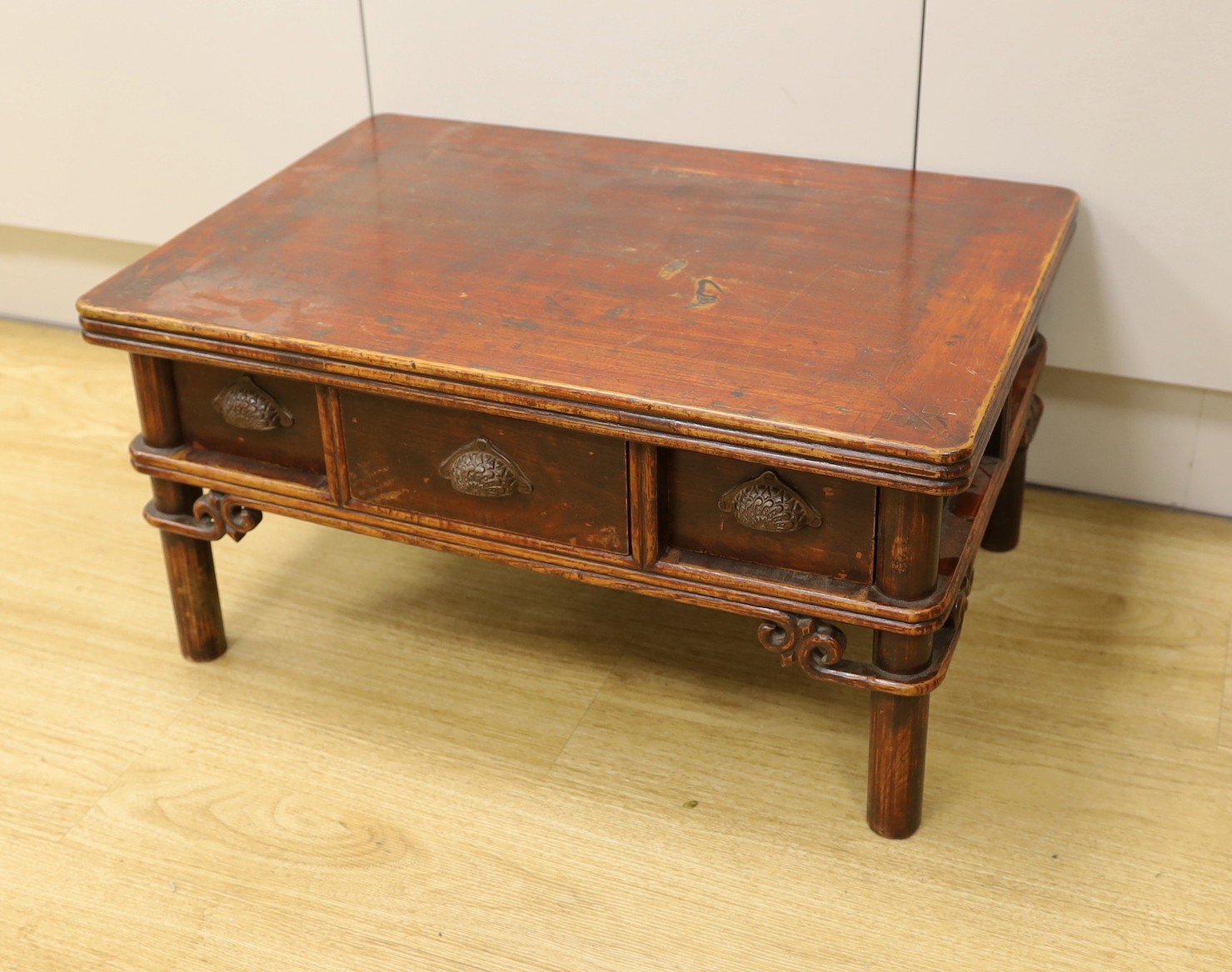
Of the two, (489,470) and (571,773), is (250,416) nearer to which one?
(489,470)

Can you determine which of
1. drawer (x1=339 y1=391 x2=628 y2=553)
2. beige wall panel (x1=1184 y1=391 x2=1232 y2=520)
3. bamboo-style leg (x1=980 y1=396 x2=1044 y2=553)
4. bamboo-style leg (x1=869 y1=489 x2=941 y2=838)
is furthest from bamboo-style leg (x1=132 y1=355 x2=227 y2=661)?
beige wall panel (x1=1184 y1=391 x2=1232 y2=520)

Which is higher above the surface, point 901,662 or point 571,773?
point 901,662

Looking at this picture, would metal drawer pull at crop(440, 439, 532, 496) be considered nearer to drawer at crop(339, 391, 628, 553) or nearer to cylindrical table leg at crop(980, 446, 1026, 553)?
drawer at crop(339, 391, 628, 553)

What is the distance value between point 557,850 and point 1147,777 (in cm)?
51

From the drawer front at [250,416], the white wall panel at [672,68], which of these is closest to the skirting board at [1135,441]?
the white wall panel at [672,68]

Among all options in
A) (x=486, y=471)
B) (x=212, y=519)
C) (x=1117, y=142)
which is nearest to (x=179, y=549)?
(x=212, y=519)

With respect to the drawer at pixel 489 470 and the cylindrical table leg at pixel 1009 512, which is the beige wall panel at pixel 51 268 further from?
the cylindrical table leg at pixel 1009 512

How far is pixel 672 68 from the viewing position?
1546 mm

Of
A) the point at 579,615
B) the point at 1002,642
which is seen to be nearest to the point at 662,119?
the point at 579,615

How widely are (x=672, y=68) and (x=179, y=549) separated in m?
0.71

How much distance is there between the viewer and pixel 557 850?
121cm

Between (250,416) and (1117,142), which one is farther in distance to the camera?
(1117,142)

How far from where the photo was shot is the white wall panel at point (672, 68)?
1473mm

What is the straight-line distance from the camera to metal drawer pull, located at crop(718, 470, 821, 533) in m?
1.09
